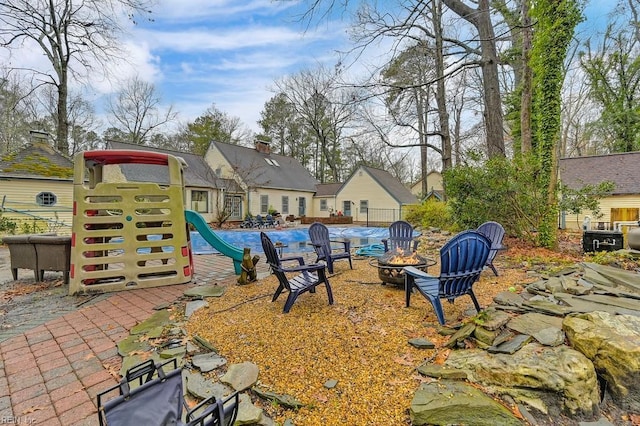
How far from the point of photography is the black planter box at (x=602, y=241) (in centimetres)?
629

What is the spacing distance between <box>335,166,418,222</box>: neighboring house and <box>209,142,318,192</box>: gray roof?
342 centimetres

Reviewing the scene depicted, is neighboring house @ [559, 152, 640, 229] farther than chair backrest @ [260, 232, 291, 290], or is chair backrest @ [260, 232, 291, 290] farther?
neighboring house @ [559, 152, 640, 229]

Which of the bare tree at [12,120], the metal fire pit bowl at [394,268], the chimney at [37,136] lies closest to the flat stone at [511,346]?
the metal fire pit bowl at [394,268]

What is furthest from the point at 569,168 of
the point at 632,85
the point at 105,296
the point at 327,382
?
the point at 105,296

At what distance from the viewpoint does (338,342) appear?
2.74m

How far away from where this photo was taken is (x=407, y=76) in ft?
39.9

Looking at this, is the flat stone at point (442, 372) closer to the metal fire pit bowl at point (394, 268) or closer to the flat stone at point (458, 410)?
the flat stone at point (458, 410)

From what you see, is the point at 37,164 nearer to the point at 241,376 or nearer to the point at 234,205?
the point at 234,205

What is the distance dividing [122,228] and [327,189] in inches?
802

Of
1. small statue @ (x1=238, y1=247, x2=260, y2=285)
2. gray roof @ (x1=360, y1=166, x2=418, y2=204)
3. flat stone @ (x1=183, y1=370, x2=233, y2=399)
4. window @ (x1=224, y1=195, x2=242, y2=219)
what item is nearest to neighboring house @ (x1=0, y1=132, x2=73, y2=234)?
window @ (x1=224, y1=195, x2=242, y2=219)

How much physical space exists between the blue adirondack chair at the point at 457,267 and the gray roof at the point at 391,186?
17.9m

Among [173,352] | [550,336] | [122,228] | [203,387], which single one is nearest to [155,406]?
[203,387]

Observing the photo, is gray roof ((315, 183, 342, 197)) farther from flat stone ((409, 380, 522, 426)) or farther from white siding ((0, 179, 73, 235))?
flat stone ((409, 380, 522, 426))

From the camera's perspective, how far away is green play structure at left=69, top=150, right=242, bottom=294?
4480mm
